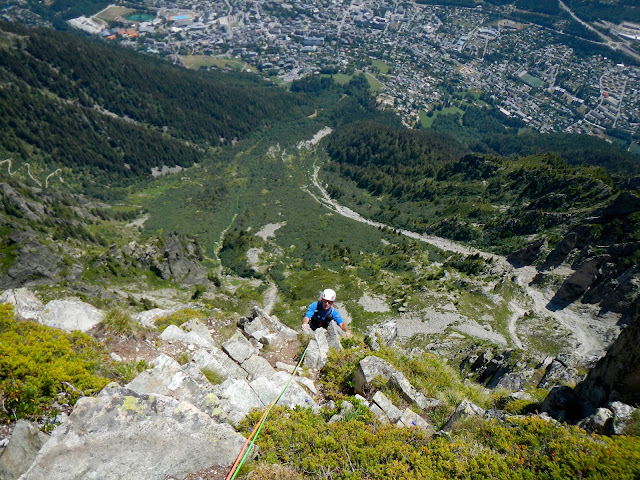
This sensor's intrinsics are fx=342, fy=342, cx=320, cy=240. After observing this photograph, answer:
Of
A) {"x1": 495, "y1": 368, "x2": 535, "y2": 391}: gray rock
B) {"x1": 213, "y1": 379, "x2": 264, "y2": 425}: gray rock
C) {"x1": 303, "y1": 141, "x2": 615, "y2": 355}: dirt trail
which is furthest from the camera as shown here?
{"x1": 303, "y1": 141, "x2": 615, "y2": 355}: dirt trail

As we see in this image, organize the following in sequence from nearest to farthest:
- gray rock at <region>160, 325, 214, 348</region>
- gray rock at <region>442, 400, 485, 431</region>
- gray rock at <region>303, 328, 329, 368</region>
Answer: gray rock at <region>442, 400, 485, 431</region>, gray rock at <region>160, 325, 214, 348</region>, gray rock at <region>303, 328, 329, 368</region>

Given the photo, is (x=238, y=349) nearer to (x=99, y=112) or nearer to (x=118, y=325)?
(x=118, y=325)

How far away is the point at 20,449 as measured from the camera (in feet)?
23.1

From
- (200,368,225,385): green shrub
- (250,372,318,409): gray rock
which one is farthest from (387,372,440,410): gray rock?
(200,368,225,385): green shrub

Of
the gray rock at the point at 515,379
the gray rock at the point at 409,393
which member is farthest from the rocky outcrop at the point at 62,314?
the gray rock at the point at 515,379

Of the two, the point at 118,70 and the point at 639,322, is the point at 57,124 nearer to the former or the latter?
the point at 118,70

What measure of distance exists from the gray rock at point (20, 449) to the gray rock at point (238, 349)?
7741mm

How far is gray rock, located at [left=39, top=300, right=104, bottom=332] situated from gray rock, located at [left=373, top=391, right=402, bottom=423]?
1179 cm

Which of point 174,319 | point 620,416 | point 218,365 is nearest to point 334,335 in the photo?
point 218,365

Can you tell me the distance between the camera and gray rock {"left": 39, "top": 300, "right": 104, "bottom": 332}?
14070 mm

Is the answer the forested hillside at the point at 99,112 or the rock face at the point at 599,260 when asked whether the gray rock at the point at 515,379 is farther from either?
the forested hillside at the point at 99,112

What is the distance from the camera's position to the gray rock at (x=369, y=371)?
42.0 ft

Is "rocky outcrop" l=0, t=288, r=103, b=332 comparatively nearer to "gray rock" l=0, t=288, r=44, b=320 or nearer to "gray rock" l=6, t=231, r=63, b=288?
"gray rock" l=0, t=288, r=44, b=320

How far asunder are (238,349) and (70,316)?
7305 millimetres
